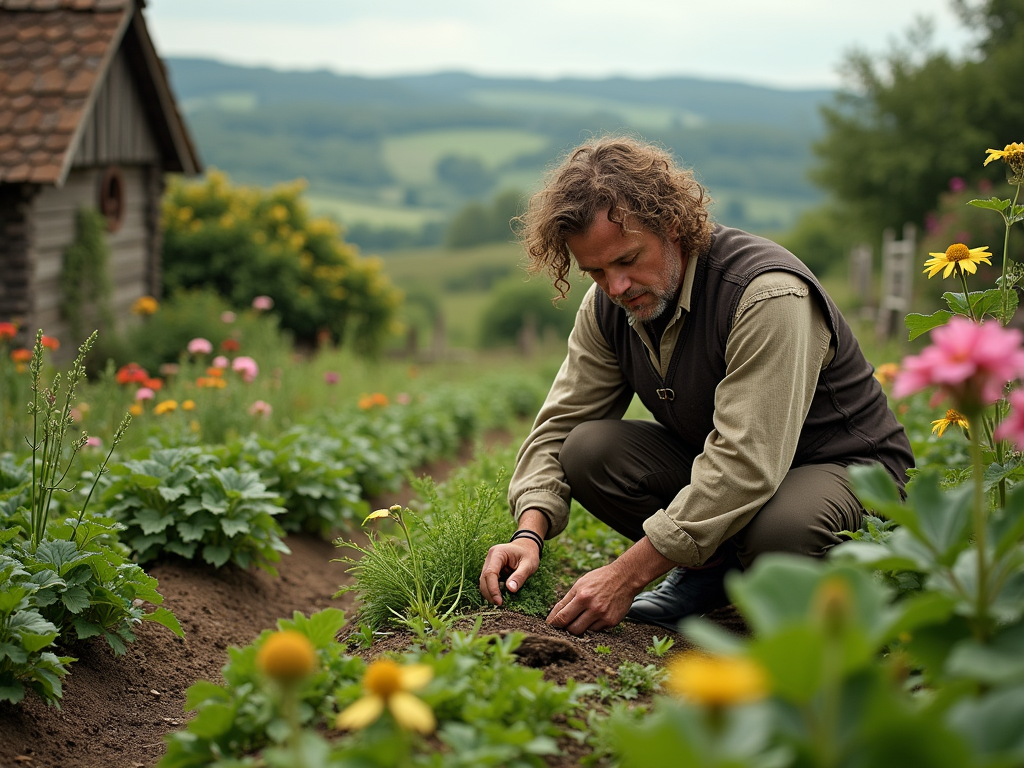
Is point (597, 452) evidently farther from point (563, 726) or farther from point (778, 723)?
point (778, 723)

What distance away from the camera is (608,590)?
2.45 meters

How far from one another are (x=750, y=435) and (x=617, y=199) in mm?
779

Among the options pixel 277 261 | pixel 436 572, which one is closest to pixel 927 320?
pixel 436 572

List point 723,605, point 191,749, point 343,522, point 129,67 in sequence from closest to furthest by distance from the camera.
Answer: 1. point 191,749
2. point 723,605
3. point 343,522
4. point 129,67

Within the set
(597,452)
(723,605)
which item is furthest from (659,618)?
(597,452)

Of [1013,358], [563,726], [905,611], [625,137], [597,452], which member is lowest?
[563,726]

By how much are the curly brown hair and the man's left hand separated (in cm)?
96

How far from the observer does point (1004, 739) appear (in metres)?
1.04

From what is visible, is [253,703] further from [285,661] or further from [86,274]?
[86,274]

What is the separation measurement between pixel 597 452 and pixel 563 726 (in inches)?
46.0

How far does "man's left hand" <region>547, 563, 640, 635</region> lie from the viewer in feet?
8.01

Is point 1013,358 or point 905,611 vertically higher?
point 1013,358

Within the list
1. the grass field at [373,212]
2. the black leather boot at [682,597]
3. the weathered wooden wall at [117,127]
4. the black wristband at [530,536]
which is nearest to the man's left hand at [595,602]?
the black wristband at [530,536]

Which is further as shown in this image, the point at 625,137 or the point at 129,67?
the point at 129,67
